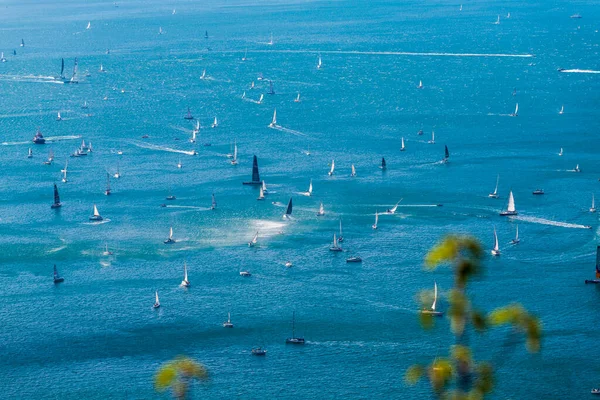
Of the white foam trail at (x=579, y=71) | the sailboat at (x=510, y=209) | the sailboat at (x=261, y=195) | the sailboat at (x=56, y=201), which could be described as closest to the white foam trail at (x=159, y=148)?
the sailboat at (x=261, y=195)

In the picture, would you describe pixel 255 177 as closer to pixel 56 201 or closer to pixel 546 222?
pixel 56 201

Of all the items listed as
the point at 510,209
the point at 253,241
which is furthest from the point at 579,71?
the point at 253,241

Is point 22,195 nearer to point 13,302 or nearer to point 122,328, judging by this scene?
point 13,302

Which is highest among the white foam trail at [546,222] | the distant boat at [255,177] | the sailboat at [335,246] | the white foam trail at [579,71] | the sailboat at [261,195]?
the white foam trail at [579,71]

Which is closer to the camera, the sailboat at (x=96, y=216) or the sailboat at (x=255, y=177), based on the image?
the sailboat at (x=96, y=216)

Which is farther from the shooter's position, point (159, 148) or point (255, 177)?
point (159, 148)

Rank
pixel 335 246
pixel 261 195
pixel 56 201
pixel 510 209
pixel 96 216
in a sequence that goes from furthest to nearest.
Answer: pixel 56 201, pixel 261 195, pixel 96 216, pixel 510 209, pixel 335 246

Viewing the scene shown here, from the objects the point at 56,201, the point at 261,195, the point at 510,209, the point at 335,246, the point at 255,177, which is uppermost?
the point at 255,177

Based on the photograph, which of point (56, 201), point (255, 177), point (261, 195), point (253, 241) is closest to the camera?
point (253, 241)

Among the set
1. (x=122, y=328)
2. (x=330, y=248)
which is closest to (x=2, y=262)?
(x=122, y=328)

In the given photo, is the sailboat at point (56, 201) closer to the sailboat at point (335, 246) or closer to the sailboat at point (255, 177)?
the sailboat at point (255, 177)

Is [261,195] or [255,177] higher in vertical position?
[255,177]
